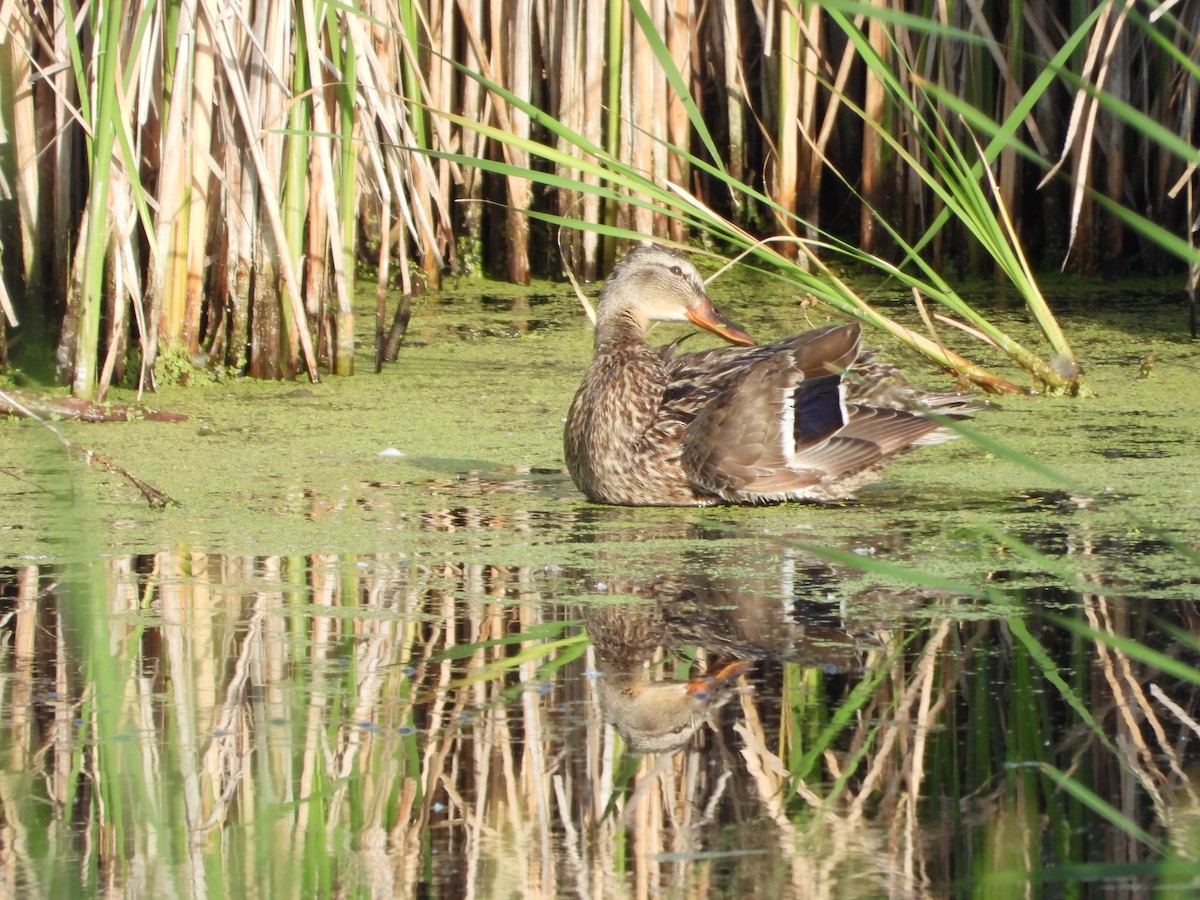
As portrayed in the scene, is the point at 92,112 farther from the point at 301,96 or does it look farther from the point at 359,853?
the point at 359,853

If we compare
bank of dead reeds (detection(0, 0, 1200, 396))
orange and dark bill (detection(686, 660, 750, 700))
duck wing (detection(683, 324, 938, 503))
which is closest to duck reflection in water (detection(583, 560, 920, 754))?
orange and dark bill (detection(686, 660, 750, 700))

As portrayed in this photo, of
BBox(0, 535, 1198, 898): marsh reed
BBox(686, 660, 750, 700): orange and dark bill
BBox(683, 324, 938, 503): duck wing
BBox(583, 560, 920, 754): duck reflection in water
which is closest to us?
BBox(0, 535, 1198, 898): marsh reed

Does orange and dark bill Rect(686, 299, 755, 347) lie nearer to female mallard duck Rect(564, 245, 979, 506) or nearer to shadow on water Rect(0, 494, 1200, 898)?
female mallard duck Rect(564, 245, 979, 506)

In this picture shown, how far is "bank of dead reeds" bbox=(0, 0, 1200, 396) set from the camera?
5.41 metres

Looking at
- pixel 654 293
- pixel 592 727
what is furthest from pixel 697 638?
pixel 654 293

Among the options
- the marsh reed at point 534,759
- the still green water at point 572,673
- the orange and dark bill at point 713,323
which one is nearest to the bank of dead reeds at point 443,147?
the orange and dark bill at point 713,323

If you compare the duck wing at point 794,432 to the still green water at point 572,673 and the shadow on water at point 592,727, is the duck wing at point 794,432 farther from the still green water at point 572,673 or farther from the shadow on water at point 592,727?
the shadow on water at point 592,727

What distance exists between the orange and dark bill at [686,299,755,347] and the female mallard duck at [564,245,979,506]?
0.61 ft

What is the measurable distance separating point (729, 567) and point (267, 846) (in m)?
1.70

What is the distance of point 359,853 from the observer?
254cm

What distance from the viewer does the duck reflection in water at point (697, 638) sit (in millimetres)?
3100

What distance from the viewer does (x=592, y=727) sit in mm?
3039

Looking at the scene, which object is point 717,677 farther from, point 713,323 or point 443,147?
point 443,147

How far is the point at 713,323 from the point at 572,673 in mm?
2168
